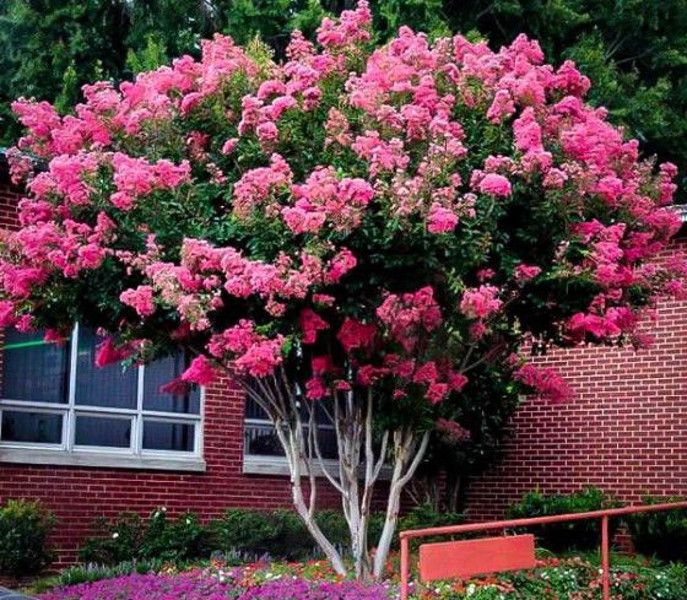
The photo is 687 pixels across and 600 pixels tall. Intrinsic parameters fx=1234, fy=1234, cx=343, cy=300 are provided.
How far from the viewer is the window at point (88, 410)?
13273 mm

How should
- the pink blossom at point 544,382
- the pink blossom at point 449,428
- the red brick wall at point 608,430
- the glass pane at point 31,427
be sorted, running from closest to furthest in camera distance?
1. the pink blossom at point 449,428
2. the pink blossom at point 544,382
3. the glass pane at point 31,427
4. the red brick wall at point 608,430

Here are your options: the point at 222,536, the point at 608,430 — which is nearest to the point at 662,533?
the point at 608,430

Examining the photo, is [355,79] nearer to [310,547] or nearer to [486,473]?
[310,547]

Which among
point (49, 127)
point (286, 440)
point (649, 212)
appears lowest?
point (286, 440)

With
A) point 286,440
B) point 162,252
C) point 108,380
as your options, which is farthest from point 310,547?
point 162,252

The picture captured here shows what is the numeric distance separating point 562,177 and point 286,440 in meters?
3.48

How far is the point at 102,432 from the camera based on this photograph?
1401 cm

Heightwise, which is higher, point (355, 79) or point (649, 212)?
point (355, 79)

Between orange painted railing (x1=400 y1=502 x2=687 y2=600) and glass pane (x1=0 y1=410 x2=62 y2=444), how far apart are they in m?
5.34

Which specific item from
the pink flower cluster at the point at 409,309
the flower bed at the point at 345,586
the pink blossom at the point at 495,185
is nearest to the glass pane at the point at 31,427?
the flower bed at the point at 345,586

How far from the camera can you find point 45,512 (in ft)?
42.1

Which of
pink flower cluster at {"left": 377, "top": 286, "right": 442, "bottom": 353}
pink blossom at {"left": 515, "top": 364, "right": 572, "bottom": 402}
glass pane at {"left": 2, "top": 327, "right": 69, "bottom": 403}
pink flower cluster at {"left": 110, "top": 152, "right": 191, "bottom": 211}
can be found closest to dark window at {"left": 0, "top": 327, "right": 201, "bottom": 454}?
glass pane at {"left": 2, "top": 327, "right": 69, "bottom": 403}

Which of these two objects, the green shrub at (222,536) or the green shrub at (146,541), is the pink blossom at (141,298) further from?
the green shrub at (146,541)

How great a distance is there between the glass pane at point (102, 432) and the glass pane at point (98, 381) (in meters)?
0.18
